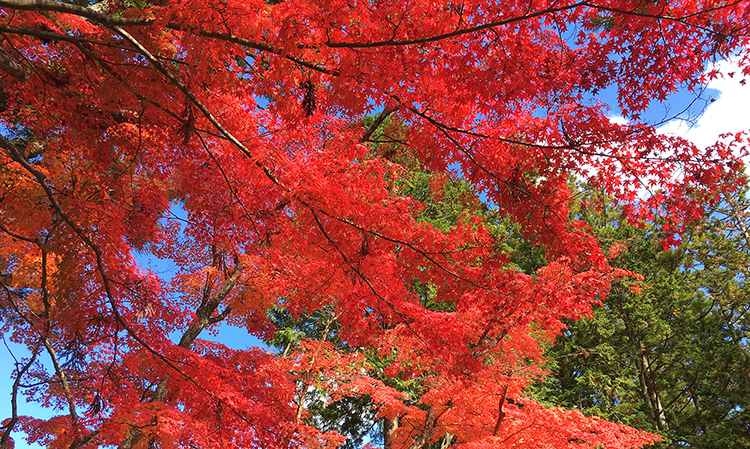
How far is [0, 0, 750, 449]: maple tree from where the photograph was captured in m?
3.06

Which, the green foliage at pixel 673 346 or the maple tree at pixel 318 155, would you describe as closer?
the maple tree at pixel 318 155

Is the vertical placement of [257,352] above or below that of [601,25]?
below

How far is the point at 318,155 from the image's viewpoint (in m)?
5.12

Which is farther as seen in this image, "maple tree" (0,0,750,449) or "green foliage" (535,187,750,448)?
"green foliage" (535,187,750,448)

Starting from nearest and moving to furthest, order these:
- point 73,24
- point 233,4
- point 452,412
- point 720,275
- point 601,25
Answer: point 233,4 < point 73,24 < point 601,25 < point 452,412 < point 720,275

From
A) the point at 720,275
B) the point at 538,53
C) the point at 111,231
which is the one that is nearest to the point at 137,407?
the point at 111,231

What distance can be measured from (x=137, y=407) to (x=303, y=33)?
6128 millimetres

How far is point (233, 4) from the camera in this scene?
107 inches

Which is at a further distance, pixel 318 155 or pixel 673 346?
pixel 673 346

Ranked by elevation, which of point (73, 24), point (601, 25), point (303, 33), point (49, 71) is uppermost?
point (601, 25)

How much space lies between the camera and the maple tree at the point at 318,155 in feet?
10.0

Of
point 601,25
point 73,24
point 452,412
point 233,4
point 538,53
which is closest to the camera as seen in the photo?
point 233,4

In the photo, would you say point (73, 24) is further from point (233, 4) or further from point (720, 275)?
point (720, 275)

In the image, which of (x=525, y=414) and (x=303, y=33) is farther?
(x=525, y=414)
